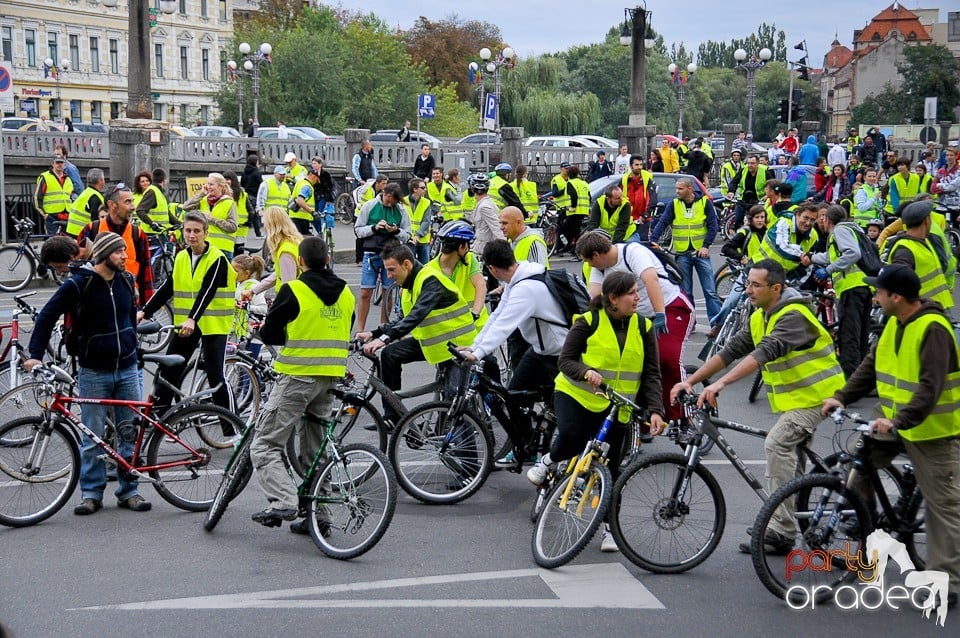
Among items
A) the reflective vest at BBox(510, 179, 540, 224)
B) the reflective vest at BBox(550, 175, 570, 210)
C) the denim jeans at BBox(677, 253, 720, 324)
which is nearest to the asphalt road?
the denim jeans at BBox(677, 253, 720, 324)

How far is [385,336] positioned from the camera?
8492 millimetres

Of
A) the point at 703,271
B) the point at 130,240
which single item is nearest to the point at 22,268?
the point at 130,240

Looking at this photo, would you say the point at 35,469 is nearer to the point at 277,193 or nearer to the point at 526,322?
the point at 526,322

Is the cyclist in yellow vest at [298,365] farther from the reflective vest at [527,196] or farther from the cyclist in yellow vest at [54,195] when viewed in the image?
the reflective vest at [527,196]

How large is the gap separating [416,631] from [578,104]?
64.8 meters

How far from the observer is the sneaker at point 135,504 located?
8008 millimetres

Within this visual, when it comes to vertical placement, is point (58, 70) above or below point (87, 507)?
above

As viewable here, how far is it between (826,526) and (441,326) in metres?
3.41

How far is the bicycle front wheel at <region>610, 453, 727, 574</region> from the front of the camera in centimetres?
668

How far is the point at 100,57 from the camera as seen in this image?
78375 mm

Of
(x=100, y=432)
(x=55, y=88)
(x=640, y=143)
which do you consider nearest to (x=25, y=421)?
(x=100, y=432)

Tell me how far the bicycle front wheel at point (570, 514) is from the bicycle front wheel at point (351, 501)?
33.4 inches

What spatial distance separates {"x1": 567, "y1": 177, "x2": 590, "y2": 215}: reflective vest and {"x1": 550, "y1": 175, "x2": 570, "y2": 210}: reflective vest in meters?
0.24

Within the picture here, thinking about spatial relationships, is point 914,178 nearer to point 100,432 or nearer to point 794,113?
point 100,432
